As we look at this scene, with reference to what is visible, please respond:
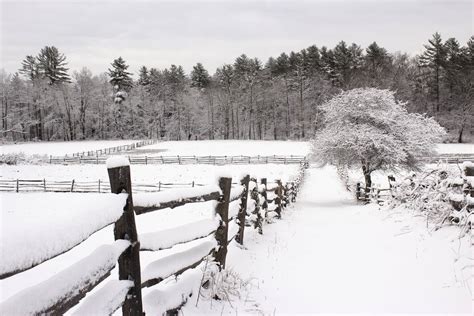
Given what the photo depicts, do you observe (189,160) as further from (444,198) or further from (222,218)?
(222,218)

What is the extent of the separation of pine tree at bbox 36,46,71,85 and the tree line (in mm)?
193

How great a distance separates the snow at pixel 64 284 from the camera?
1928 mm

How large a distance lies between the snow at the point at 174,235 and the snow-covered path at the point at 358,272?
0.90m

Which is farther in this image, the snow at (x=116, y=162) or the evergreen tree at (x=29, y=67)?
the evergreen tree at (x=29, y=67)

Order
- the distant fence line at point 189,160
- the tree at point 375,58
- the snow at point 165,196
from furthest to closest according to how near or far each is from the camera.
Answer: the tree at point 375,58 < the distant fence line at point 189,160 < the snow at point 165,196

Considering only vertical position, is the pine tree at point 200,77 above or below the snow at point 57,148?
above

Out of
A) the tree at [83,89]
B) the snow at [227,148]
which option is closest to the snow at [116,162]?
the snow at [227,148]

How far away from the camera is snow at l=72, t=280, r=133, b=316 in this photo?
8.44ft

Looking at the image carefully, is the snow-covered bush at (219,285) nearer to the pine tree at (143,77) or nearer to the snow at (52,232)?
the snow at (52,232)

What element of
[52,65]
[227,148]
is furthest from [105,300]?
[52,65]

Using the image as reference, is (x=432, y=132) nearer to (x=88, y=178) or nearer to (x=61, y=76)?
(x=88, y=178)

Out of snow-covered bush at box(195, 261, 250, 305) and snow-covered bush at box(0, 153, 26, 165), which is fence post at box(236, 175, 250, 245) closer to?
snow-covered bush at box(195, 261, 250, 305)

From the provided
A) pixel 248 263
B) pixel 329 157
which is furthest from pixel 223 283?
pixel 329 157

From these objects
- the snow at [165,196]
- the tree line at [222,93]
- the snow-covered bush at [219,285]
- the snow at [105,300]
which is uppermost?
the tree line at [222,93]
